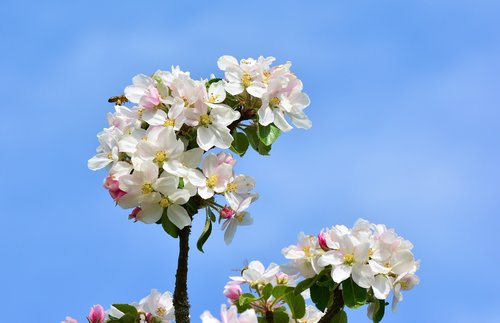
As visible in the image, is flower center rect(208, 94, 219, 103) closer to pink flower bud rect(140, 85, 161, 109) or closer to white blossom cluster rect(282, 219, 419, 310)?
pink flower bud rect(140, 85, 161, 109)

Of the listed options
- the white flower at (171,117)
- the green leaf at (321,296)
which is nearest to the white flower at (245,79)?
the white flower at (171,117)

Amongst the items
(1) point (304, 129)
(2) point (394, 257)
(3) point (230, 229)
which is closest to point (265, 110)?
(1) point (304, 129)

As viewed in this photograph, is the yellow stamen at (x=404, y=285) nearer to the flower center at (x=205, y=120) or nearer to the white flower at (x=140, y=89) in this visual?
the flower center at (x=205, y=120)

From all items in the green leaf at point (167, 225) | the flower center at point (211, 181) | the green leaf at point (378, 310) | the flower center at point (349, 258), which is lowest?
the green leaf at point (378, 310)

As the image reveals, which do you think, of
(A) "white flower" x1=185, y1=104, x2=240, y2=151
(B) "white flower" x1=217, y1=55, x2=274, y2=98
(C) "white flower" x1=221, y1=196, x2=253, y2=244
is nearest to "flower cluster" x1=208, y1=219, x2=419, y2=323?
(C) "white flower" x1=221, y1=196, x2=253, y2=244

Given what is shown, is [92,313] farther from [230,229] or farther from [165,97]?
[165,97]

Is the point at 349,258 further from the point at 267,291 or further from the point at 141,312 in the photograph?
the point at 141,312

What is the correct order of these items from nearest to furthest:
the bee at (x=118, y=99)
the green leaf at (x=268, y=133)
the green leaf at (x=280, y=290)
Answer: the green leaf at (x=280, y=290), the green leaf at (x=268, y=133), the bee at (x=118, y=99)
